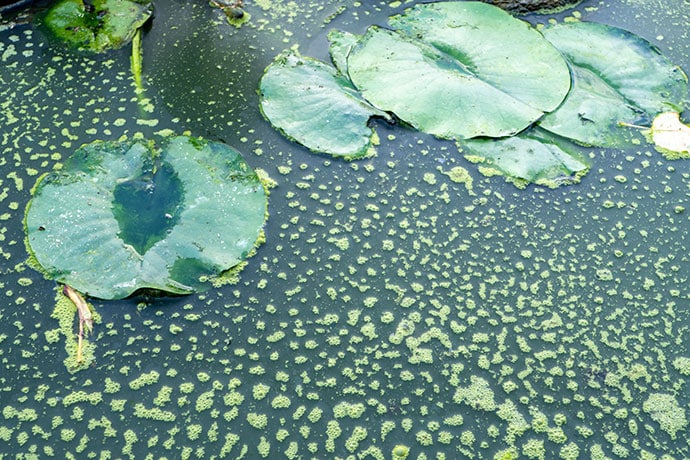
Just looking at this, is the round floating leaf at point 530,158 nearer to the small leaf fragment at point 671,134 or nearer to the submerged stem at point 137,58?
the small leaf fragment at point 671,134

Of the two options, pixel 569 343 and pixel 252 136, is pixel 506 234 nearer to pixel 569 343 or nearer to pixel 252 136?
pixel 569 343

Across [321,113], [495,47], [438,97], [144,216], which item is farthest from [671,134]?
[144,216]

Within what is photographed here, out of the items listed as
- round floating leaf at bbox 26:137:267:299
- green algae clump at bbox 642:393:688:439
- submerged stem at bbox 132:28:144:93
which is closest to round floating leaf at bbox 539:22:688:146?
green algae clump at bbox 642:393:688:439

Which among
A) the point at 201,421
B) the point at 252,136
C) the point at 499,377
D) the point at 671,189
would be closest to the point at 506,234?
the point at 499,377

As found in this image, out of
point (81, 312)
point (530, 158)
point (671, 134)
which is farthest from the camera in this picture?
point (671, 134)

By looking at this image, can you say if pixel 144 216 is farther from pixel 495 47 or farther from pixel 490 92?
pixel 495 47

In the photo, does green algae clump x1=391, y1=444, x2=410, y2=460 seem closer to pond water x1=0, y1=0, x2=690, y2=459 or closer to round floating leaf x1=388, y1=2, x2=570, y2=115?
pond water x1=0, y1=0, x2=690, y2=459
